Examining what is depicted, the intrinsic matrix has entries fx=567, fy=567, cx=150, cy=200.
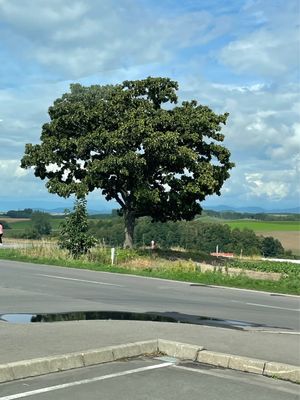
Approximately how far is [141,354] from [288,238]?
51.2 meters

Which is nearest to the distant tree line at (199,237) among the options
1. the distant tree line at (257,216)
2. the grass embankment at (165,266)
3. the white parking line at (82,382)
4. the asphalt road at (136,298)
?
the grass embankment at (165,266)

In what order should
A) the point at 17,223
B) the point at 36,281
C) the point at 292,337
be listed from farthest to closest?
the point at 17,223, the point at 36,281, the point at 292,337

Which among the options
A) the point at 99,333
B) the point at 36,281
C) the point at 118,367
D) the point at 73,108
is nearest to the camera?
the point at 118,367

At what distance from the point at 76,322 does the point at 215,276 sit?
12.9m

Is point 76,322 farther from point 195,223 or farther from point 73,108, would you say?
point 195,223

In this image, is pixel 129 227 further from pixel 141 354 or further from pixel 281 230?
pixel 281 230

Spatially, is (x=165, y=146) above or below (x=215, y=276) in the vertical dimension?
above

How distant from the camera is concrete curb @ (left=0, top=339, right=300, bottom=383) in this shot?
20.4 feet

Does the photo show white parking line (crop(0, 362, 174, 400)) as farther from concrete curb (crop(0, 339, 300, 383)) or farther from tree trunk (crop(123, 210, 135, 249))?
tree trunk (crop(123, 210, 135, 249))

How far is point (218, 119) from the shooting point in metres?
28.0

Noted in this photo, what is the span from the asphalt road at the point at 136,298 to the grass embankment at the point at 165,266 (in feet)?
6.59

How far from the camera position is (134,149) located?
87.0ft

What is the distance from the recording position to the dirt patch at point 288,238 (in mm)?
51494

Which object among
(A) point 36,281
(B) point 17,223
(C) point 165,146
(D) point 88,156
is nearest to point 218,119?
(C) point 165,146
